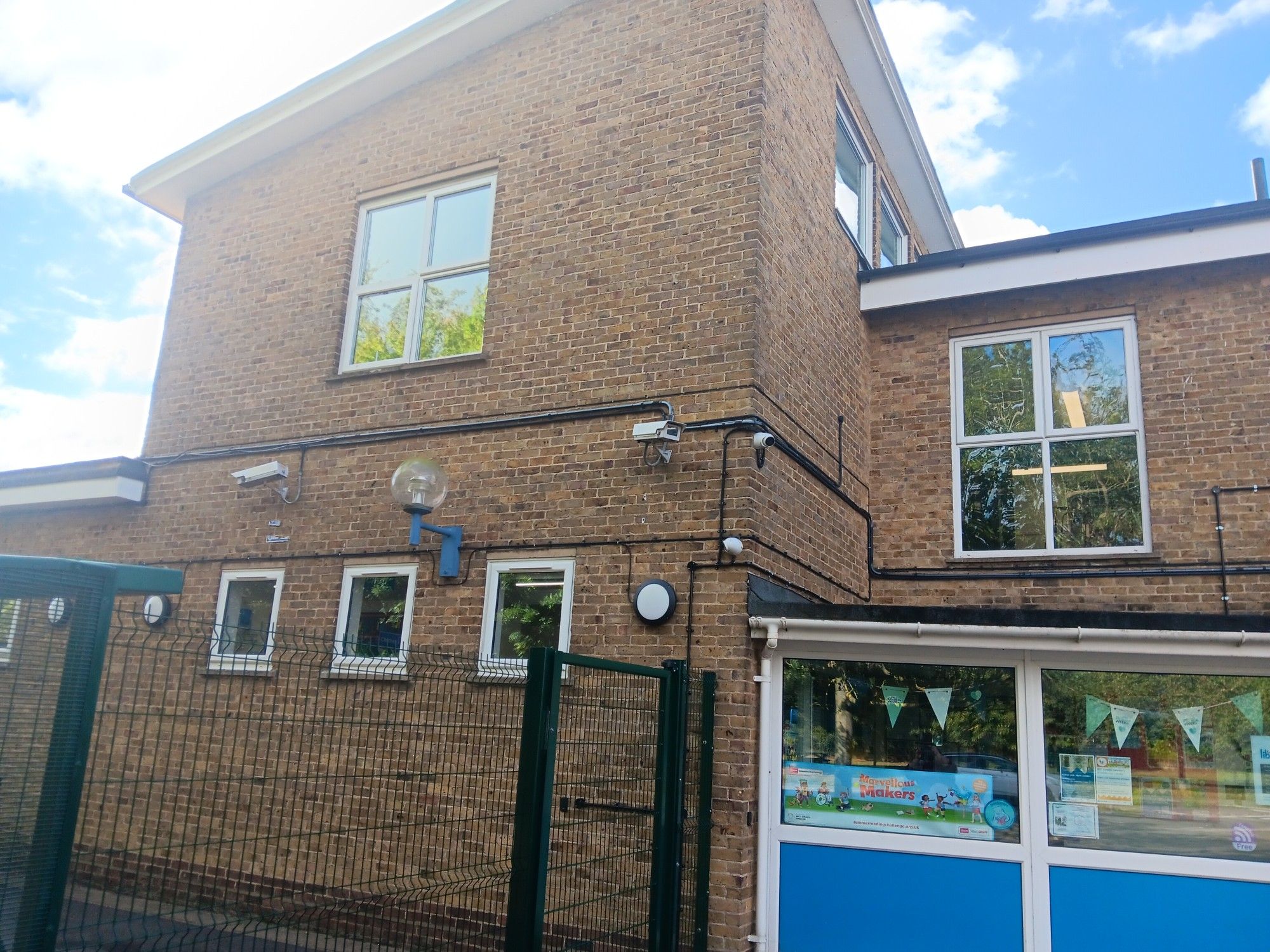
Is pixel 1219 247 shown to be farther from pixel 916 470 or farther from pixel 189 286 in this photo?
pixel 189 286

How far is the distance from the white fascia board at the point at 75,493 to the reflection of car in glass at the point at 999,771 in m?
7.00

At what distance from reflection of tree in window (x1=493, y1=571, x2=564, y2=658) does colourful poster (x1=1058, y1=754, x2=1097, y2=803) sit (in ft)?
10.5

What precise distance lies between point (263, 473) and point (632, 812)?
4246 mm

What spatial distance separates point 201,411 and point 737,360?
502 centimetres

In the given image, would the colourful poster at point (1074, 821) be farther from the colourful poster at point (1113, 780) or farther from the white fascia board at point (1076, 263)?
the white fascia board at point (1076, 263)

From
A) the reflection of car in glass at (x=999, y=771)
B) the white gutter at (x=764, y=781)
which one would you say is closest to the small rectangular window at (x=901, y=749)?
the reflection of car in glass at (x=999, y=771)

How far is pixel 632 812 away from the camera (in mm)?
5789

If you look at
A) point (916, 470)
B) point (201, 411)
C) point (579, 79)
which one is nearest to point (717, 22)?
point (579, 79)

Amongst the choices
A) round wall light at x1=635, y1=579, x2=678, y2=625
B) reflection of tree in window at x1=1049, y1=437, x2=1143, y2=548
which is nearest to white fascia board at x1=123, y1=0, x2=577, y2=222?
round wall light at x1=635, y1=579, x2=678, y2=625

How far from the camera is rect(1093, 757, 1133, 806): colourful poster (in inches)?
227

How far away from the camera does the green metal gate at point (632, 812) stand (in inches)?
225

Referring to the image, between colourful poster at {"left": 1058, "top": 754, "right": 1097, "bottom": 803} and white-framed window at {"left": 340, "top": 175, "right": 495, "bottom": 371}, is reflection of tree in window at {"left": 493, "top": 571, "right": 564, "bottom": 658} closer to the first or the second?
white-framed window at {"left": 340, "top": 175, "right": 495, "bottom": 371}

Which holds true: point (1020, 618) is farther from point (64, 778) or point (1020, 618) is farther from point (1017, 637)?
point (64, 778)

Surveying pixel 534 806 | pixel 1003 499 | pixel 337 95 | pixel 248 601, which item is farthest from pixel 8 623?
pixel 1003 499
